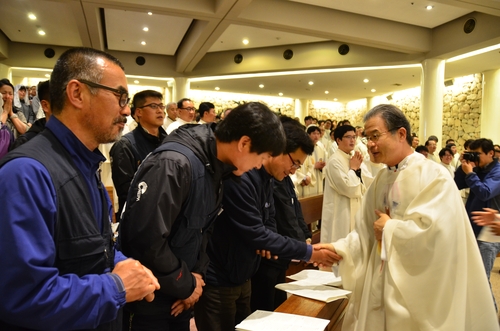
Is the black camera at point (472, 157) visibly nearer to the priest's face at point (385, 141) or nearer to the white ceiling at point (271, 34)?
the priest's face at point (385, 141)

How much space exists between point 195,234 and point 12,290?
810mm

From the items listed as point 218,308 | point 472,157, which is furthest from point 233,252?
point 472,157

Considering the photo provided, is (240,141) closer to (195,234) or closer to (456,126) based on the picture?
(195,234)

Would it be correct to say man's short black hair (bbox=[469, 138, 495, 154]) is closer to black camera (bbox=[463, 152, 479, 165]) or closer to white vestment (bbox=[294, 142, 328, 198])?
black camera (bbox=[463, 152, 479, 165])

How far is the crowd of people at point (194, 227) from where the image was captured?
1061mm

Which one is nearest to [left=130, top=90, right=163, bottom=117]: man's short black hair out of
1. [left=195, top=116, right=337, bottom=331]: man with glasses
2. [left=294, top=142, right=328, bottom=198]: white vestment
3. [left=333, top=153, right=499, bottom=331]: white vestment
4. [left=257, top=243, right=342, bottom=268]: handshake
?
[left=195, top=116, right=337, bottom=331]: man with glasses

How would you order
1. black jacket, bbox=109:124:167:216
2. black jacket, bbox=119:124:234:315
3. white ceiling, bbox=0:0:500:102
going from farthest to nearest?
white ceiling, bbox=0:0:500:102 → black jacket, bbox=109:124:167:216 → black jacket, bbox=119:124:234:315

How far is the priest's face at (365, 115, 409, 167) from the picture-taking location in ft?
8.09

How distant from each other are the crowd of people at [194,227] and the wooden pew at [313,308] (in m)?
0.16

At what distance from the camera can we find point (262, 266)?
267 cm

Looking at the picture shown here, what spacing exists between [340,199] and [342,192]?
0.40ft

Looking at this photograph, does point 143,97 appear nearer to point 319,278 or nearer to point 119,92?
point 319,278

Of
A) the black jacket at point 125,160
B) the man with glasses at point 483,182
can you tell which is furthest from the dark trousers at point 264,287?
the man with glasses at point 483,182

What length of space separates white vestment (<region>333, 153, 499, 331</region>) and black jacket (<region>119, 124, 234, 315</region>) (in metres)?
1.05
